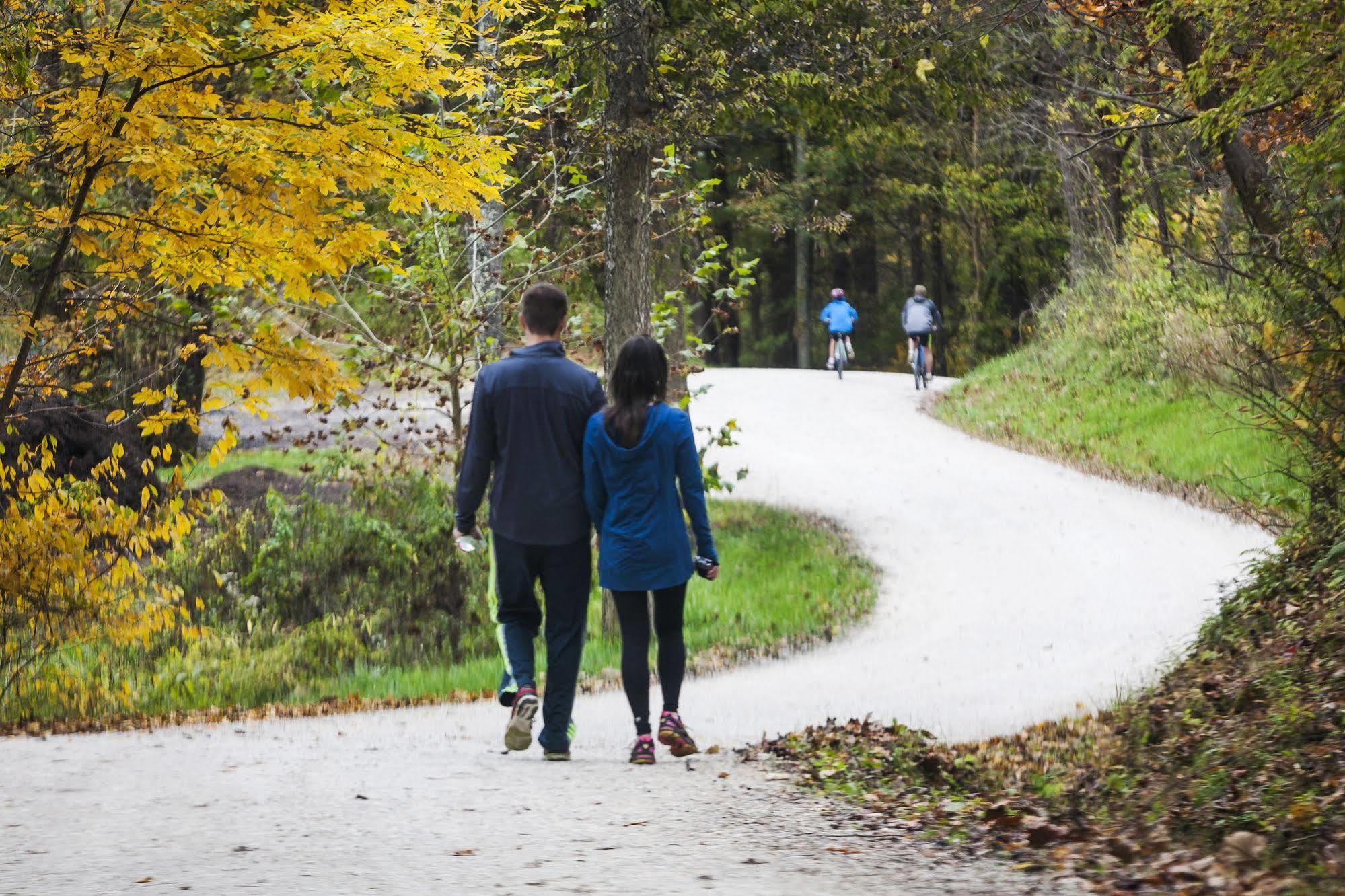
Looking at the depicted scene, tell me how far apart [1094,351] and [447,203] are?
15552mm

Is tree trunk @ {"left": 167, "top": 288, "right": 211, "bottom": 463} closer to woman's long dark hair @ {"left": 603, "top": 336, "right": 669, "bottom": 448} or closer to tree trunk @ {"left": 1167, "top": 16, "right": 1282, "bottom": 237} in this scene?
woman's long dark hair @ {"left": 603, "top": 336, "right": 669, "bottom": 448}

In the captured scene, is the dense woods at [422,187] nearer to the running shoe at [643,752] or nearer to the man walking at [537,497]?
the man walking at [537,497]

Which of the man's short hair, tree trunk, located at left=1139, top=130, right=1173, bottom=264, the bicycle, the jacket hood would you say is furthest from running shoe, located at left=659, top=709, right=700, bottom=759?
the bicycle

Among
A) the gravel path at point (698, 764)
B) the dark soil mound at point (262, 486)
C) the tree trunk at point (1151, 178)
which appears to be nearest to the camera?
the gravel path at point (698, 764)

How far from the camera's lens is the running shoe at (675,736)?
23.1 feet

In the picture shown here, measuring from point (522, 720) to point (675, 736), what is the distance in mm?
752

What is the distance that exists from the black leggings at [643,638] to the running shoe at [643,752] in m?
0.05

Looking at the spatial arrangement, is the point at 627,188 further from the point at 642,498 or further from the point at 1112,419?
the point at 1112,419

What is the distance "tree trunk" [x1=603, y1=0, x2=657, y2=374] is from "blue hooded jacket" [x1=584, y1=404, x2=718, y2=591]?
439 cm

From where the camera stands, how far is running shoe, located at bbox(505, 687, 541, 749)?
7.02 meters

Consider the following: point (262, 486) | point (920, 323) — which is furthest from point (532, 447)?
point (920, 323)

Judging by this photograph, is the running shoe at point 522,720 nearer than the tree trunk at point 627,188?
Yes

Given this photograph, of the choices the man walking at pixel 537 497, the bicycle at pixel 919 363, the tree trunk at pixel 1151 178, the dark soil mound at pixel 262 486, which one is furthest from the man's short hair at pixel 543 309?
the bicycle at pixel 919 363

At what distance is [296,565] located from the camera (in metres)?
14.5
